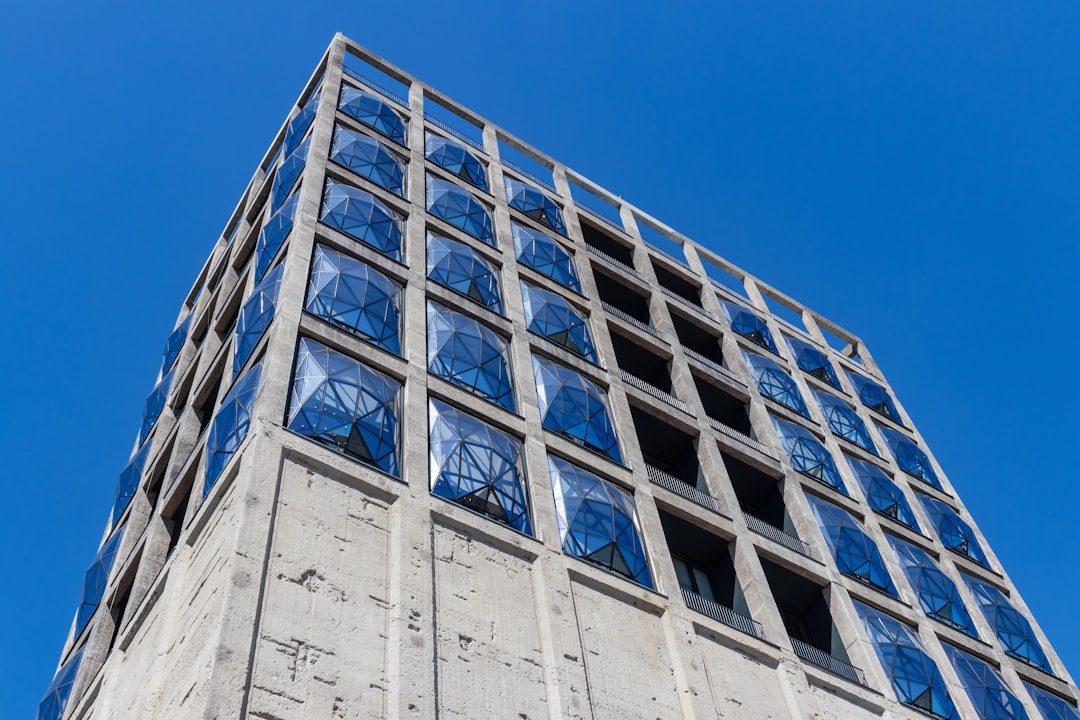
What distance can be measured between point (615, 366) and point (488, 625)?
44.2 ft

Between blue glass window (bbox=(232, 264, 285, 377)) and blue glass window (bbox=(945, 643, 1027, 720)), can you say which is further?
blue glass window (bbox=(945, 643, 1027, 720))

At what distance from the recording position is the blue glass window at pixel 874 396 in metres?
46.1

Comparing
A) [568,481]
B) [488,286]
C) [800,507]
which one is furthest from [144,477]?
[800,507]

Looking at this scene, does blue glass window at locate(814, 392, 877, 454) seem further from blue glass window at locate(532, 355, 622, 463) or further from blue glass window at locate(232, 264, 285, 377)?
blue glass window at locate(232, 264, 285, 377)

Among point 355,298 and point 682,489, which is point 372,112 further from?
point 682,489

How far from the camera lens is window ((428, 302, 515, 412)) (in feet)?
88.6

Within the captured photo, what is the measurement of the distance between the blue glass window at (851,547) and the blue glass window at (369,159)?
15.9 metres

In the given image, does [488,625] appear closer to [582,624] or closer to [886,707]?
[582,624]

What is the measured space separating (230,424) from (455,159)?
56.6 ft

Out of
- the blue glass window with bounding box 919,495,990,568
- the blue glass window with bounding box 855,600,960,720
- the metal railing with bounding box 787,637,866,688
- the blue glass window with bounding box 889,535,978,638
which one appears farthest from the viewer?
the blue glass window with bounding box 919,495,990,568

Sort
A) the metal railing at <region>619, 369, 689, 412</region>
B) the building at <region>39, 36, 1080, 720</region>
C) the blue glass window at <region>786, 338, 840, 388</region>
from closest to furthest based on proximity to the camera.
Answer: the building at <region>39, 36, 1080, 720</region> → the metal railing at <region>619, 369, 689, 412</region> → the blue glass window at <region>786, 338, 840, 388</region>

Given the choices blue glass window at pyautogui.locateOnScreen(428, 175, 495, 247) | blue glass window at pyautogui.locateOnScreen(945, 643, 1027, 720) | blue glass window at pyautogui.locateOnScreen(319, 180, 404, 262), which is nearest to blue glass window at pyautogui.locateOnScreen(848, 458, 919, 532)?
blue glass window at pyautogui.locateOnScreen(945, 643, 1027, 720)

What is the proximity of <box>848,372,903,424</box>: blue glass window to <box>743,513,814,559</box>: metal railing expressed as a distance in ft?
51.1

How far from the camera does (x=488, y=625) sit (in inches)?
810
